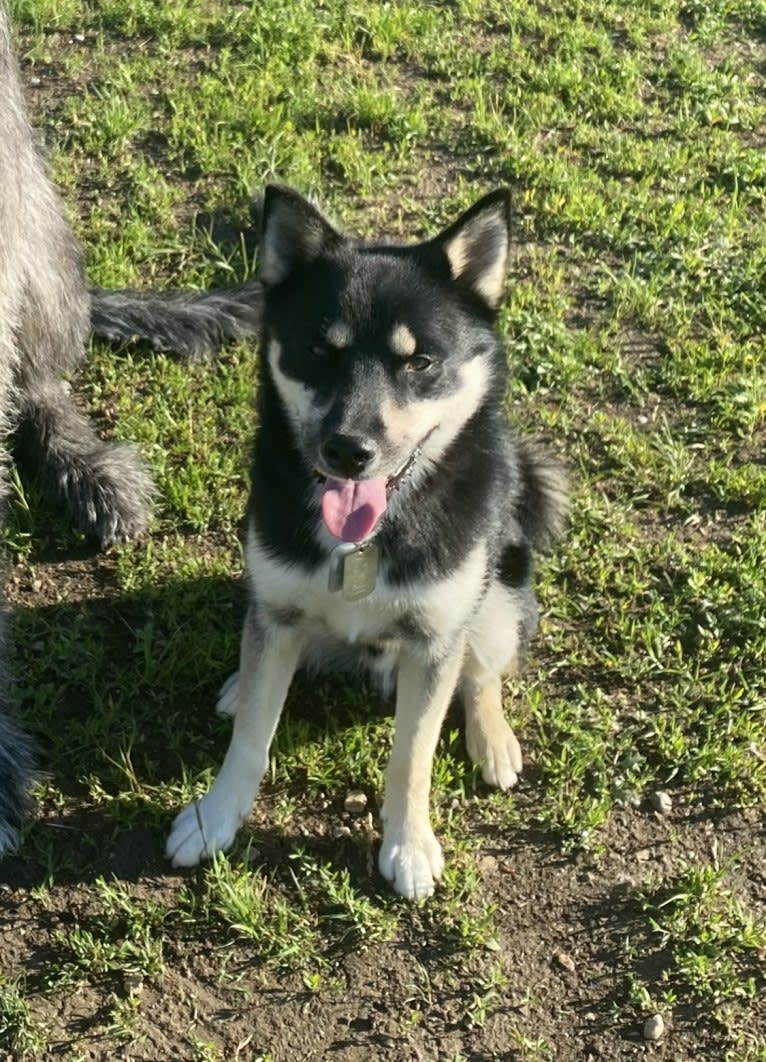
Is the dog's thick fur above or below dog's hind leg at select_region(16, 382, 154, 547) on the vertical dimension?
above

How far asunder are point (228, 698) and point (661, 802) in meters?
1.27

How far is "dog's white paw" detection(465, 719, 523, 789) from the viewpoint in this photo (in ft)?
10.8

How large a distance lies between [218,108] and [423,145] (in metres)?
0.93

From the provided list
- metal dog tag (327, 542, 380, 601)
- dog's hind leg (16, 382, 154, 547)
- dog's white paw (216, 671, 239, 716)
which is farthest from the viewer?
dog's hind leg (16, 382, 154, 547)

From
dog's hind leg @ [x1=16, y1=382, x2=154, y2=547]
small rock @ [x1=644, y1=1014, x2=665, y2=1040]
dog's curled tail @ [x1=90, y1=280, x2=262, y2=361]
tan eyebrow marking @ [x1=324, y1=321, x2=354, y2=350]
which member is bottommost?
small rock @ [x1=644, y1=1014, x2=665, y2=1040]

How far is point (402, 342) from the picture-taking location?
2.55 metres

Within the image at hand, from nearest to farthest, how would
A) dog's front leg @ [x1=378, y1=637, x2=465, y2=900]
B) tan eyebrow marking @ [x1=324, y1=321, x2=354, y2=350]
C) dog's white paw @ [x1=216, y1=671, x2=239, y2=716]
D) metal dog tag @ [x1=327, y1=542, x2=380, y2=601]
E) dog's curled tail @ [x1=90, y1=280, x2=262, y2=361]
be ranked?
tan eyebrow marking @ [x1=324, y1=321, x2=354, y2=350] → metal dog tag @ [x1=327, y1=542, x2=380, y2=601] → dog's front leg @ [x1=378, y1=637, x2=465, y2=900] → dog's white paw @ [x1=216, y1=671, x2=239, y2=716] → dog's curled tail @ [x1=90, y1=280, x2=262, y2=361]

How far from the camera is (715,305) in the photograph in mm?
4641

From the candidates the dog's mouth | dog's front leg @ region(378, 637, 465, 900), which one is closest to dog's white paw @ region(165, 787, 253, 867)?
dog's front leg @ region(378, 637, 465, 900)

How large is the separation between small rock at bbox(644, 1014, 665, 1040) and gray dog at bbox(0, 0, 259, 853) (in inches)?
67.0

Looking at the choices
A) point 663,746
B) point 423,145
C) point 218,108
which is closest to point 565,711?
point 663,746

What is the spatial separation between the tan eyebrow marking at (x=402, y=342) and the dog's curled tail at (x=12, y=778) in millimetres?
1557

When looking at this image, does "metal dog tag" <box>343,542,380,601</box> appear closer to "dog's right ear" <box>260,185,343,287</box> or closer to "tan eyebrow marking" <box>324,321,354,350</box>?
"tan eyebrow marking" <box>324,321,354,350</box>

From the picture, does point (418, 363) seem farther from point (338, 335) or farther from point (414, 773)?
point (414, 773)
